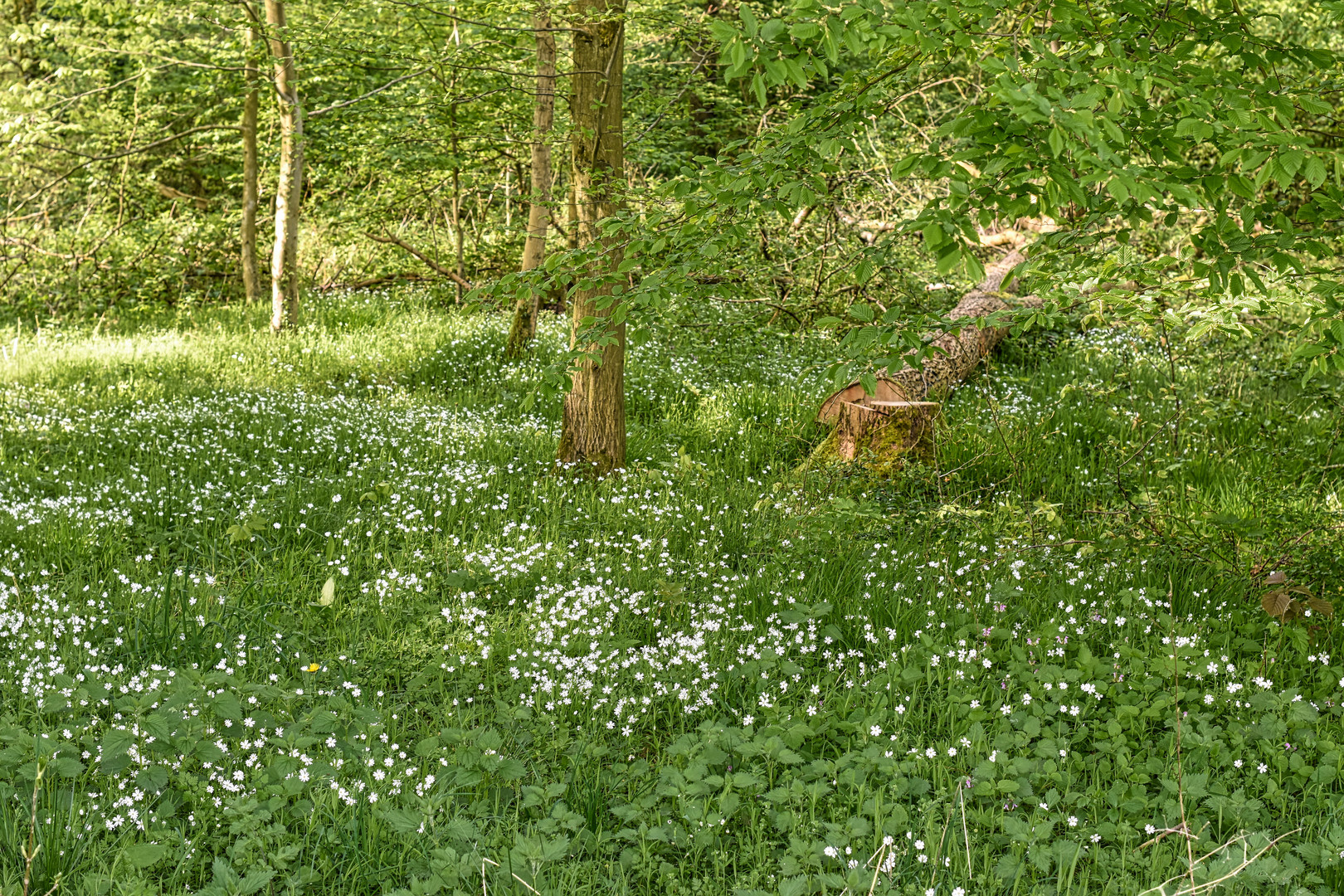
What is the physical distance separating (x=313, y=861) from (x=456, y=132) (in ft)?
33.6

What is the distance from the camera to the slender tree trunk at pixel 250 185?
12.0 m

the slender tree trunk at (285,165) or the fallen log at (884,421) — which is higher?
the slender tree trunk at (285,165)

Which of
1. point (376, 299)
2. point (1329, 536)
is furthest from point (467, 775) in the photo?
point (376, 299)

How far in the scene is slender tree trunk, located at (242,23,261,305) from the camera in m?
12.0

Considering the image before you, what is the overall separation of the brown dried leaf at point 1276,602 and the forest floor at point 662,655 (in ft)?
0.48

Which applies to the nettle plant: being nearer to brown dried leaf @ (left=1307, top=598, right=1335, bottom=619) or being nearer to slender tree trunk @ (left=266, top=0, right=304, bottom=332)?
brown dried leaf @ (left=1307, top=598, right=1335, bottom=619)

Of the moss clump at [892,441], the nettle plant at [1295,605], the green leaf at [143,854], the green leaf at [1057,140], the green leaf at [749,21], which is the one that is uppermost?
the green leaf at [749,21]

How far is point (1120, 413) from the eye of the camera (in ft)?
25.9

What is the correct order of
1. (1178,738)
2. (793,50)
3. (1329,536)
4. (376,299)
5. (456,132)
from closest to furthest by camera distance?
(793,50) → (1178,738) → (1329,536) → (456,132) → (376,299)

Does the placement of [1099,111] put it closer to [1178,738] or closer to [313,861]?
[1178,738]

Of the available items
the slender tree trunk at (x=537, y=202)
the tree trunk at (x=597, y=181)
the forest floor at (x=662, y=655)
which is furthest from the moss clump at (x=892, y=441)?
the slender tree trunk at (x=537, y=202)

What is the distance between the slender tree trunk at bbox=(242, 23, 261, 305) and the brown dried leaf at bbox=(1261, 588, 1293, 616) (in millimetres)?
11406

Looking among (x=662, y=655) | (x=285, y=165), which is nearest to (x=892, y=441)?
(x=662, y=655)

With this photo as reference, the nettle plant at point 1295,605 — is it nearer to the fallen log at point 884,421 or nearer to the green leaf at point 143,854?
the fallen log at point 884,421
